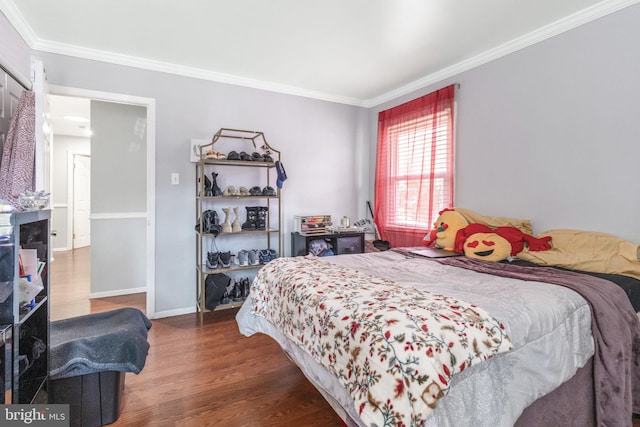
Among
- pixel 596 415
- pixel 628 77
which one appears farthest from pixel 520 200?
pixel 596 415

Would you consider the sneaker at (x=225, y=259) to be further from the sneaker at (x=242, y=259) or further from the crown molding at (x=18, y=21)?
the crown molding at (x=18, y=21)

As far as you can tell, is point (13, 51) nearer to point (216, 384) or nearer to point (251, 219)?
point (251, 219)

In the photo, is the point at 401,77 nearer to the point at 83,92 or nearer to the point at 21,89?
the point at 83,92

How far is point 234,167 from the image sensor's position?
3434 millimetres

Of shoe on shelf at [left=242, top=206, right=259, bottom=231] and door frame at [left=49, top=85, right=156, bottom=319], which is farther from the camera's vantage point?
shoe on shelf at [left=242, top=206, right=259, bottom=231]

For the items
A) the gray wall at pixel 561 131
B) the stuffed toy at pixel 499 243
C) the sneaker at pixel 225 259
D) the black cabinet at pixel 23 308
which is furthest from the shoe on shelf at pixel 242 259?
the gray wall at pixel 561 131

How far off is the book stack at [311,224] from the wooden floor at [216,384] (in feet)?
4.07

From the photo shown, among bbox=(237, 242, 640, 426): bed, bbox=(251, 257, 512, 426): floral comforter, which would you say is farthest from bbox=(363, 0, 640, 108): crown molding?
bbox=(251, 257, 512, 426): floral comforter

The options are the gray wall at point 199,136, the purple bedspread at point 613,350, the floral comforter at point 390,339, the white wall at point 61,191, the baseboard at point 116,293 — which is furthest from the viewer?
the white wall at point 61,191

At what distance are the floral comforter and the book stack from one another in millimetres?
1917

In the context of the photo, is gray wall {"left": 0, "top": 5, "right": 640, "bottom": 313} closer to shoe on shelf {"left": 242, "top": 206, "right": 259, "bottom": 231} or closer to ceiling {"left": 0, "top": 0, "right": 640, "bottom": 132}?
ceiling {"left": 0, "top": 0, "right": 640, "bottom": 132}

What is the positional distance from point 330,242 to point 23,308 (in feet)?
8.84

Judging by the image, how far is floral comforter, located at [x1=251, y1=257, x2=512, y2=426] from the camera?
3.07ft

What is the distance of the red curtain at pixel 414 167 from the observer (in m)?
3.21
